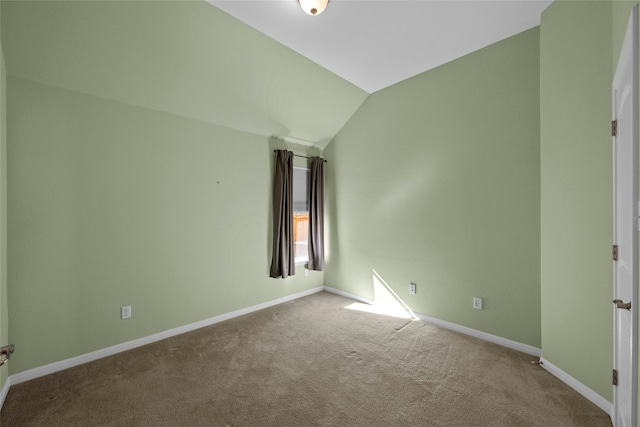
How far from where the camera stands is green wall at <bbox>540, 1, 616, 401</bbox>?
1806mm

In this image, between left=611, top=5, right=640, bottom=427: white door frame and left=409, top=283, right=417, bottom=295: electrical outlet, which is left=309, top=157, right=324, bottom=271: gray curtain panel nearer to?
left=409, top=283, right=417, bottom=295: electrical outlet

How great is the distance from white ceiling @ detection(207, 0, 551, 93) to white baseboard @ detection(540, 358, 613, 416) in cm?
289

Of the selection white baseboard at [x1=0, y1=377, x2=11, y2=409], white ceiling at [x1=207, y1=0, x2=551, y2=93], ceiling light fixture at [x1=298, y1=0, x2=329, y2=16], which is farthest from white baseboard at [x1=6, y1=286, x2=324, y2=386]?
ceiling light fixture at [x1=298, y1=0, x2=329, y2=16]

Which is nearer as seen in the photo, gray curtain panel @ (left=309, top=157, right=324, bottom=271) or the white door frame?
the white door frame

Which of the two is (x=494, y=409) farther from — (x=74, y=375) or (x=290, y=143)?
(x=290, y=143)

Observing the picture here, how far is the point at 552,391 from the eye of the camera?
199 centimetres

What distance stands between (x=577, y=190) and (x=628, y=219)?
749 mm

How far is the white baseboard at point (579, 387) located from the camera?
180 centimetres

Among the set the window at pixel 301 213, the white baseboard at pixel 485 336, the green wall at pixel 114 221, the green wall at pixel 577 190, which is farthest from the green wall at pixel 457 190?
the green wall at pixel 114 221

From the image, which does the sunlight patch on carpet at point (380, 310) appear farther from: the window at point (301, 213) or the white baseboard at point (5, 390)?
the white baseboard at point (5, 390)

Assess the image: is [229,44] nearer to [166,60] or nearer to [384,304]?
[166,60]

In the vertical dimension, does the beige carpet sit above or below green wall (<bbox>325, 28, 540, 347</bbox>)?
below

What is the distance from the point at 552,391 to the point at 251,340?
254 centimetres

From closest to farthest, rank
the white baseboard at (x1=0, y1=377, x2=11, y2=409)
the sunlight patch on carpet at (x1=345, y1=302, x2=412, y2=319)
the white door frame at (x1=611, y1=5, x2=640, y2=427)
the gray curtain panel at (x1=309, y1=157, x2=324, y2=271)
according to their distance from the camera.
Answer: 1. the white door frame at (x1=611, y1=5, x2=640, y2=427)
2. the white baseboard at (x1=0, y1=377, x2=11, y2=409)
3. the sunlight patch on carpet at (x1=345, y1=302, x2=412, y2=319)
4. the gray curtain panel at (x1=309, y1=157, x2=324, y2=271)
